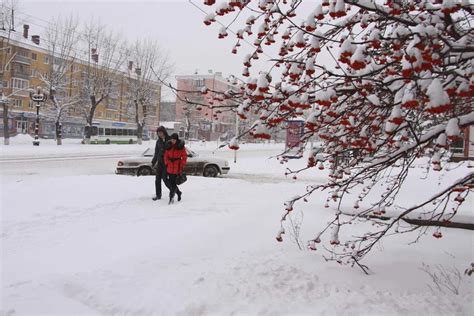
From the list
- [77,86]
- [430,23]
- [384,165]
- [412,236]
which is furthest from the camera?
[77,86]

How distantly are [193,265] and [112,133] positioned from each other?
40.7m

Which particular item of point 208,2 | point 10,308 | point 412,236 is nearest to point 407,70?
point 208,2

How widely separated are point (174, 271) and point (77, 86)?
142ft

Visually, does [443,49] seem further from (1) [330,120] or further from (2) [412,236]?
(2) [412,236]

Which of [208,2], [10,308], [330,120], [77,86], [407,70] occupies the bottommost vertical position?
[10,308]

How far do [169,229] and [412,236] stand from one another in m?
3.87

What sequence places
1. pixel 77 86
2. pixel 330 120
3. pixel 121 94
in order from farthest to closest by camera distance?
pixel 121 94
pixel 77 86
pixel 330 120

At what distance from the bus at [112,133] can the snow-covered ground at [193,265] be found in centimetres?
3501

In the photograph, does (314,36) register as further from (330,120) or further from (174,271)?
(174,271)

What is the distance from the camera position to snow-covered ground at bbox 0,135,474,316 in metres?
3.40

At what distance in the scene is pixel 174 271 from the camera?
4.15 meters

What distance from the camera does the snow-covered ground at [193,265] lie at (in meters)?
3.40

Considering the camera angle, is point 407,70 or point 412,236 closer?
point 407,70

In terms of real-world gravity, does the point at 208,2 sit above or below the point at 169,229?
above
